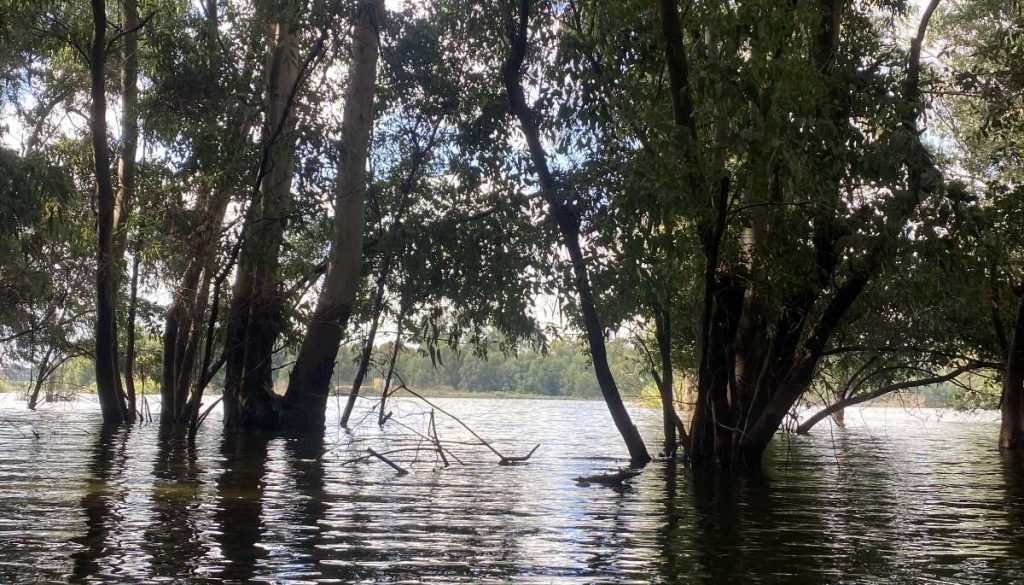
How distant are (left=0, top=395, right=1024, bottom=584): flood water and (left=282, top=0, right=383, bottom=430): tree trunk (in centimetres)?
516

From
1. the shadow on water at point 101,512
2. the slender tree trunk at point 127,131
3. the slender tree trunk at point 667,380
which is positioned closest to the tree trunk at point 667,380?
the slender tree trunk at point 667,380

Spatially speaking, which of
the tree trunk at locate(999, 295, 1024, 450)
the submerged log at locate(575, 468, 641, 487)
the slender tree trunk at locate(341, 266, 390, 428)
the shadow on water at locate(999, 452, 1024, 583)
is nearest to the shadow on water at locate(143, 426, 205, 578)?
the submerged log at locate(575, 468, 641, 487)

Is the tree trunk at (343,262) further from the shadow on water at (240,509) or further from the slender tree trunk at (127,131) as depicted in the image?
the slender tree trunk at (127,131)

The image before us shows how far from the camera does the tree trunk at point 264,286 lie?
18141mm

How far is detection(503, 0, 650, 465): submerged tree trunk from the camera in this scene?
49.9 ft

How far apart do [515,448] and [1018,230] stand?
988 cm

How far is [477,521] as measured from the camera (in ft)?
→ 31.7

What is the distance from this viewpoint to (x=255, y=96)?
2056 centimetres

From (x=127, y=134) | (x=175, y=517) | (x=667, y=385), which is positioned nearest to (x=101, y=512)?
(x=175, y=517)

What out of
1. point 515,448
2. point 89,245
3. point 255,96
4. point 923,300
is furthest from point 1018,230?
point 89,245

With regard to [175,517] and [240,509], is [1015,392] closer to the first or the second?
[240,509]

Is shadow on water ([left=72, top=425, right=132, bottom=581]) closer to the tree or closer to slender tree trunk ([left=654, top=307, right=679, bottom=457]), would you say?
the tree

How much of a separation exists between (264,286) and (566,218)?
8681mm

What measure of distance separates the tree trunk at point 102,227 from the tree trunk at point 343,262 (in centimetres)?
429
